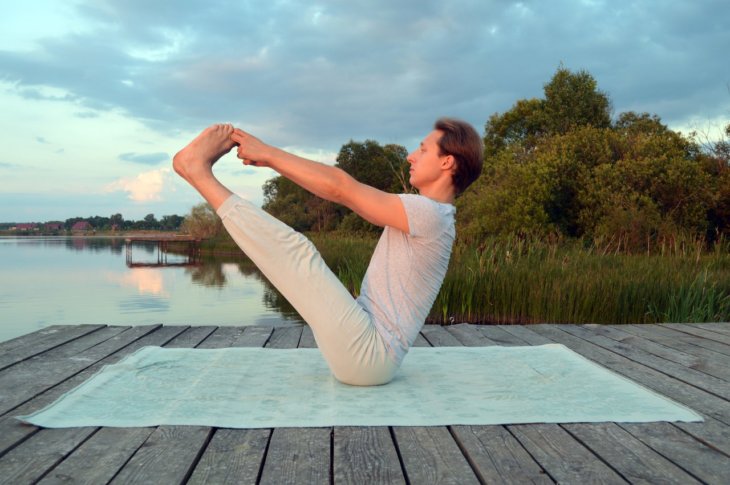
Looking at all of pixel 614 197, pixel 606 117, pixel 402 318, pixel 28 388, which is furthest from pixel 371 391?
pixel 606 117

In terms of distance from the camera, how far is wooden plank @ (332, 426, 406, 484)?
1366 mm

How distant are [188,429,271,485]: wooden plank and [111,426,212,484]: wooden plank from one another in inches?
1.0

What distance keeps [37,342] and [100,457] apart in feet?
5.57

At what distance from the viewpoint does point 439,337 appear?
321 cm

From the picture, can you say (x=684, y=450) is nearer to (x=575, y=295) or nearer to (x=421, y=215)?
(x=421, y=215)

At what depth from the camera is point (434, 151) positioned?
2.08 meters

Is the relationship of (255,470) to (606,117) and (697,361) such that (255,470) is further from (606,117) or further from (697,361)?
(606,117)

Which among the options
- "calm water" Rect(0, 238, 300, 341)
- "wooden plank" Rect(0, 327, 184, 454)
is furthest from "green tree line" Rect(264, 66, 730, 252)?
"wooden plank" Rect(0, 327, 184, 454)

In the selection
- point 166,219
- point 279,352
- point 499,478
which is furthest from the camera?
point 166,219

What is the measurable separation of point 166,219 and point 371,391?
1367 inches

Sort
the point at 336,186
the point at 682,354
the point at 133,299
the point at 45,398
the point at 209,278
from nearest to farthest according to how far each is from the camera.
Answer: the point at 336,186, the point at 45,398, the point at 682,354, the point at 133,299, the point at 209,278

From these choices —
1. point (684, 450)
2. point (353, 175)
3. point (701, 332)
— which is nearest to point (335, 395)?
point (684, 450)

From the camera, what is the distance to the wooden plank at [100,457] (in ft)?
4.45

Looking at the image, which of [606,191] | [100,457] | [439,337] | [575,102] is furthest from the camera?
[575,102]
